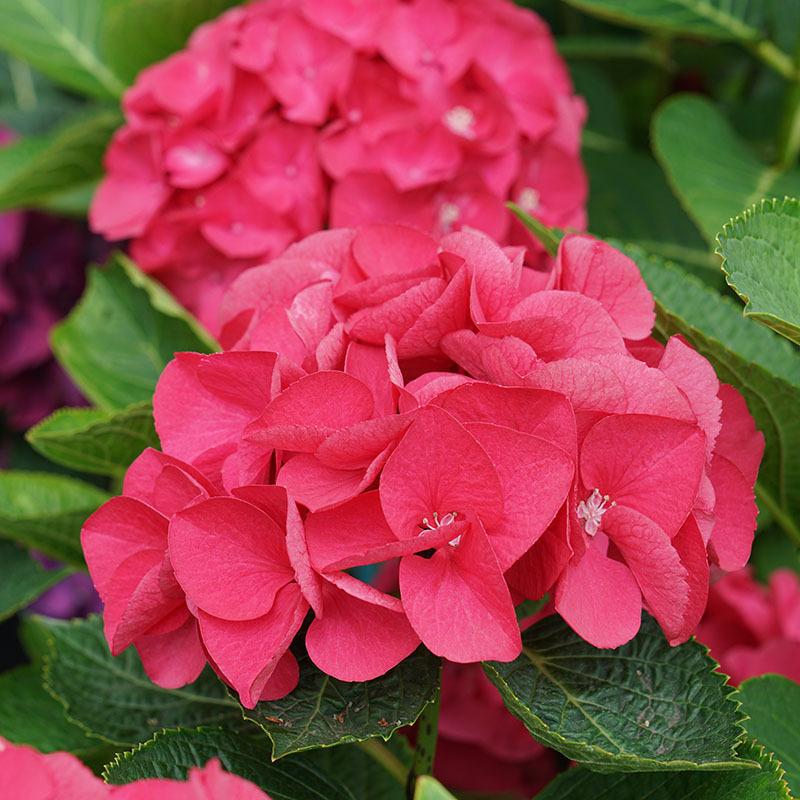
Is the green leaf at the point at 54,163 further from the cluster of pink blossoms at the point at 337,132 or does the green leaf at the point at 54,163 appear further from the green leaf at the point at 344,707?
the green leaf at the point at 344,707

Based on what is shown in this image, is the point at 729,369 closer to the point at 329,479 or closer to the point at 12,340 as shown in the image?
the point at 329,479

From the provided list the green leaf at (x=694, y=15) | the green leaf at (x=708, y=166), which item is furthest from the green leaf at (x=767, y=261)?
the green leaf at (x=694, y=15)

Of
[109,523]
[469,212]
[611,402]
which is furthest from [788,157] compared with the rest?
[109,523]

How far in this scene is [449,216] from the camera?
90 cm

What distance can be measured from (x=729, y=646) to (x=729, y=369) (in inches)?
13.8

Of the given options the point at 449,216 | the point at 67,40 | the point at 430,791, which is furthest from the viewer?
the point at 67,40

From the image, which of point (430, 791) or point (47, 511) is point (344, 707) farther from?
point (47, 511)

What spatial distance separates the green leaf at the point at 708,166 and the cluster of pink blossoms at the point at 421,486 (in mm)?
409

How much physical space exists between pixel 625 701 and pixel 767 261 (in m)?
0.22

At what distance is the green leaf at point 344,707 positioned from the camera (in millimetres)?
474

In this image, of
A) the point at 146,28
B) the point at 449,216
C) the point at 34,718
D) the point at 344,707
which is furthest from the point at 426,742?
the point at 146,28

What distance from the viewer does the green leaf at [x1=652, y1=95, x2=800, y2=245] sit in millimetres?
900

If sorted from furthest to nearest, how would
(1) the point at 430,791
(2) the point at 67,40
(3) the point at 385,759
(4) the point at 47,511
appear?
(2) the point at 67,40 < (4) the point at 47,511 < (3) the point at 385,759 < (1) the point at 430,791

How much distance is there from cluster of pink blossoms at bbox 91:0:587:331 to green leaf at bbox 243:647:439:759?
0.44 metres
